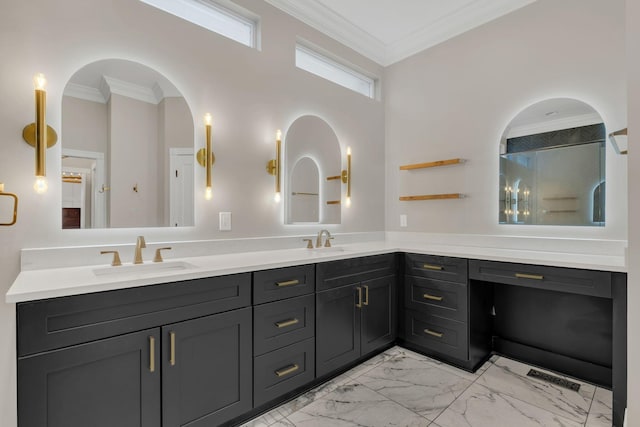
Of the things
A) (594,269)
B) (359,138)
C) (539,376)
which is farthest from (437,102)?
(539,376)

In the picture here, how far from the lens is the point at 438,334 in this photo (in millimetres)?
2467

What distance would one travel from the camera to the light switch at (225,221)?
2225 mm

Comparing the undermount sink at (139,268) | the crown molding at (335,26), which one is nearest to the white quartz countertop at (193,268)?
the undermount sink at (139,268)

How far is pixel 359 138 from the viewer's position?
323cm

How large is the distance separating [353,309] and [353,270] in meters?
0.28

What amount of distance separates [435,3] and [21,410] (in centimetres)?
349

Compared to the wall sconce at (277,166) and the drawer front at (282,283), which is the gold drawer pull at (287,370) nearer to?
the drawer front at (282,283)

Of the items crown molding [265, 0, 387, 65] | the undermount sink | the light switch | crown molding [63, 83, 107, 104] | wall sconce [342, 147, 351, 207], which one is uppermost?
crown molding [265, 0, 387, 65]

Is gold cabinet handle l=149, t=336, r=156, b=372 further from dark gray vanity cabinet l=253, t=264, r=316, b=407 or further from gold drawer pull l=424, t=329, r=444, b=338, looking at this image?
gold drawer pull l=424, t=329, r=444, b=338

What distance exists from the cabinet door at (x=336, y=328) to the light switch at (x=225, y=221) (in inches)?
31.1

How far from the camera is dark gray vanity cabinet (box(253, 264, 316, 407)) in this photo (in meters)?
1.75

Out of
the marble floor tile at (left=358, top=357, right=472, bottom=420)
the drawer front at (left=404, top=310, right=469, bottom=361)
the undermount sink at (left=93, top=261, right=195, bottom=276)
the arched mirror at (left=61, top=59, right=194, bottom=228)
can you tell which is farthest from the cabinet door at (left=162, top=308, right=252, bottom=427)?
the drawer front at (left=404, top=310, right=469, bottom=361)

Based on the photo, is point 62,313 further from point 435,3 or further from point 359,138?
point 435,3

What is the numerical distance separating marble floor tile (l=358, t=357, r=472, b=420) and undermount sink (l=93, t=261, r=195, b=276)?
144cm
